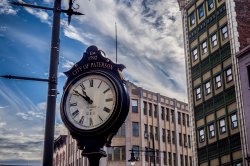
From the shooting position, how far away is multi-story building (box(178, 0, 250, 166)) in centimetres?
3741

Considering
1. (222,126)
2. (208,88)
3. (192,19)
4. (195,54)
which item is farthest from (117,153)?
(222,126)

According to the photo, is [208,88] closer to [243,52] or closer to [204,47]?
[204,47]

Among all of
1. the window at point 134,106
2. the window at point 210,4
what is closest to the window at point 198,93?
the window at point 210,4

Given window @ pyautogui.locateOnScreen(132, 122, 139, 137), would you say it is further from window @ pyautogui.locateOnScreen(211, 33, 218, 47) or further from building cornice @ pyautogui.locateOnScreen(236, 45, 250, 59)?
building cornice @ pyautogui.locateOnScreen(236, 45, 250, 59)

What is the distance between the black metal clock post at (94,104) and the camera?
6539 mm

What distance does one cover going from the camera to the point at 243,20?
1564 inches

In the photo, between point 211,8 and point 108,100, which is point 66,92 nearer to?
point 108,100

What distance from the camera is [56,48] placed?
263 inches

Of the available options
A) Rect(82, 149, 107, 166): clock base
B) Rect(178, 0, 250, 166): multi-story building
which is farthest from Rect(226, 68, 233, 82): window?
Rect(82, 149, 107, 166): clock base

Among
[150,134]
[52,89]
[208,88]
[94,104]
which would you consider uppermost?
[208,88]

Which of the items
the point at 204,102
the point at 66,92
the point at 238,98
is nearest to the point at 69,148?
the point at 204,102

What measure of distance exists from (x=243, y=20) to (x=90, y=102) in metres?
35.3

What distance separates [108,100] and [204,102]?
36.7 m

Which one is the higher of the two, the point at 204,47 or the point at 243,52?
the point at 204,47
